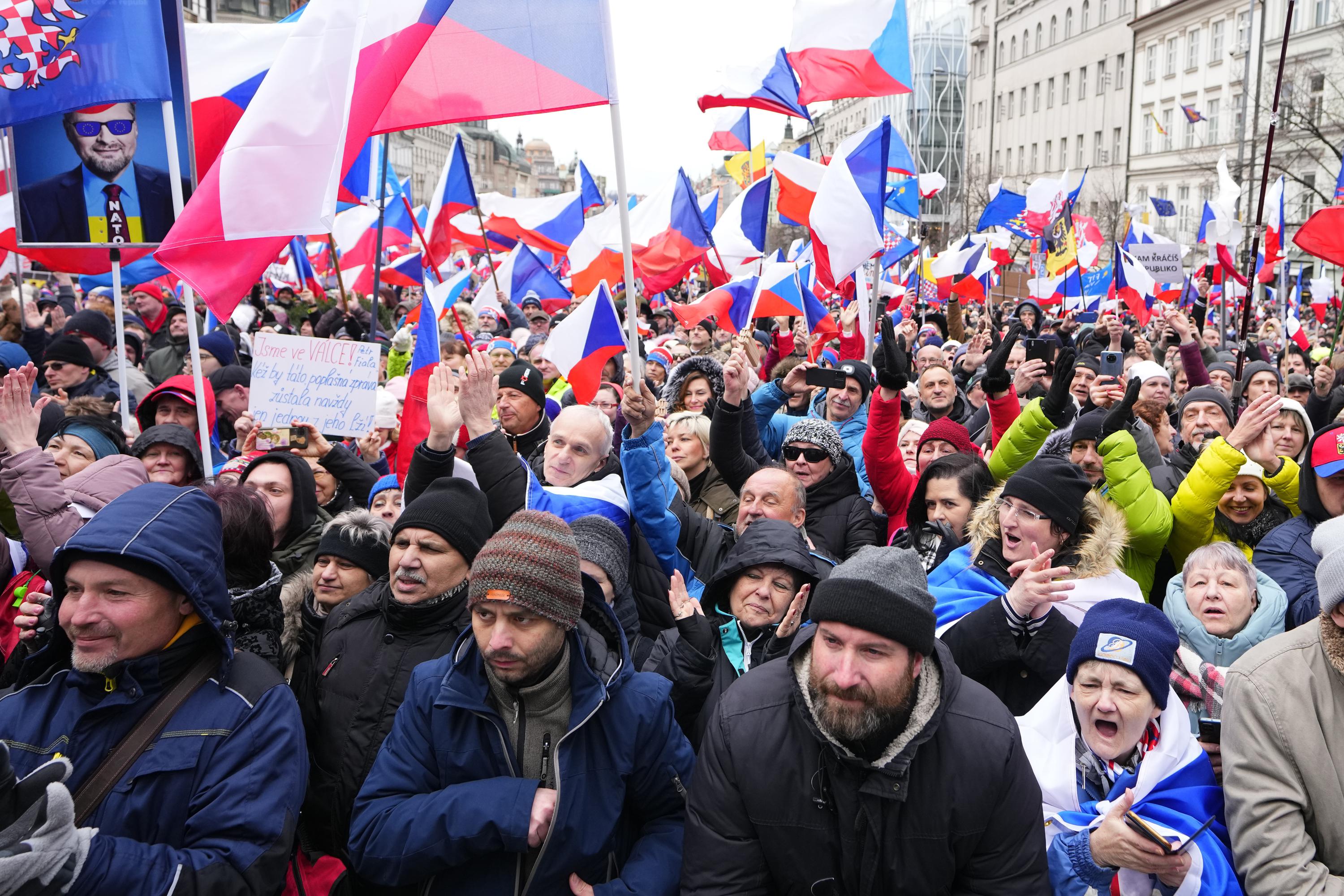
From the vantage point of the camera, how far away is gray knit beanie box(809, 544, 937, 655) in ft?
7.75

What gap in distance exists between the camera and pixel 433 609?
3162 millimetres

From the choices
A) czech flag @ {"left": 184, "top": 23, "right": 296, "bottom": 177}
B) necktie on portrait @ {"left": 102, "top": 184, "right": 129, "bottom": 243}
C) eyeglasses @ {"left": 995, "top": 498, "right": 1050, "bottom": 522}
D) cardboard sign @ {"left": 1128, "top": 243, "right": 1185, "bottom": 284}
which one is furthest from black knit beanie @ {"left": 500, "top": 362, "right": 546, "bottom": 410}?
cardboard sign @ {"left": 1128, "top": 243, "right": 1185, "bottom": 284}

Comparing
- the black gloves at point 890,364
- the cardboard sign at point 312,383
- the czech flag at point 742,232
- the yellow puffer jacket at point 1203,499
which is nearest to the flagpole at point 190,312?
the cardboard sign at point 312,383

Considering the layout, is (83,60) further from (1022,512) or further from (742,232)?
(742,232)

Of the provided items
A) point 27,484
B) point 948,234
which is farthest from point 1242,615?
point 948,234

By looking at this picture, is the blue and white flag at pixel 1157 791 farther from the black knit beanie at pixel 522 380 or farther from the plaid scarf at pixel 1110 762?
the black knit beanie at pixel 522 380

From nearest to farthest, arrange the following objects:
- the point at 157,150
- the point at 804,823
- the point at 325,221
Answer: the point at 804,823 < the point at 325,221 < the point at 157,150

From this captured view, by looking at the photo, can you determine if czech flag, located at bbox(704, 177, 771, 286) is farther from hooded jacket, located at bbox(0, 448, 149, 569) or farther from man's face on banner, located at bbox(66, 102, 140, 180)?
hooded jacket, located at bbox(0, 448, 149, 569)

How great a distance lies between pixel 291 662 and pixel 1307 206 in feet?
135

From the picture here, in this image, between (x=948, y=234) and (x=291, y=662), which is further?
(x=948, y=234)

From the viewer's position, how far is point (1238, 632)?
11.9 feet

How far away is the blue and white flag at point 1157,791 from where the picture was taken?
2484 mm

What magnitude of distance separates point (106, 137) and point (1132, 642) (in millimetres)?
4991

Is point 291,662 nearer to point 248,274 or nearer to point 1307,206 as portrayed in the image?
point 248,274
